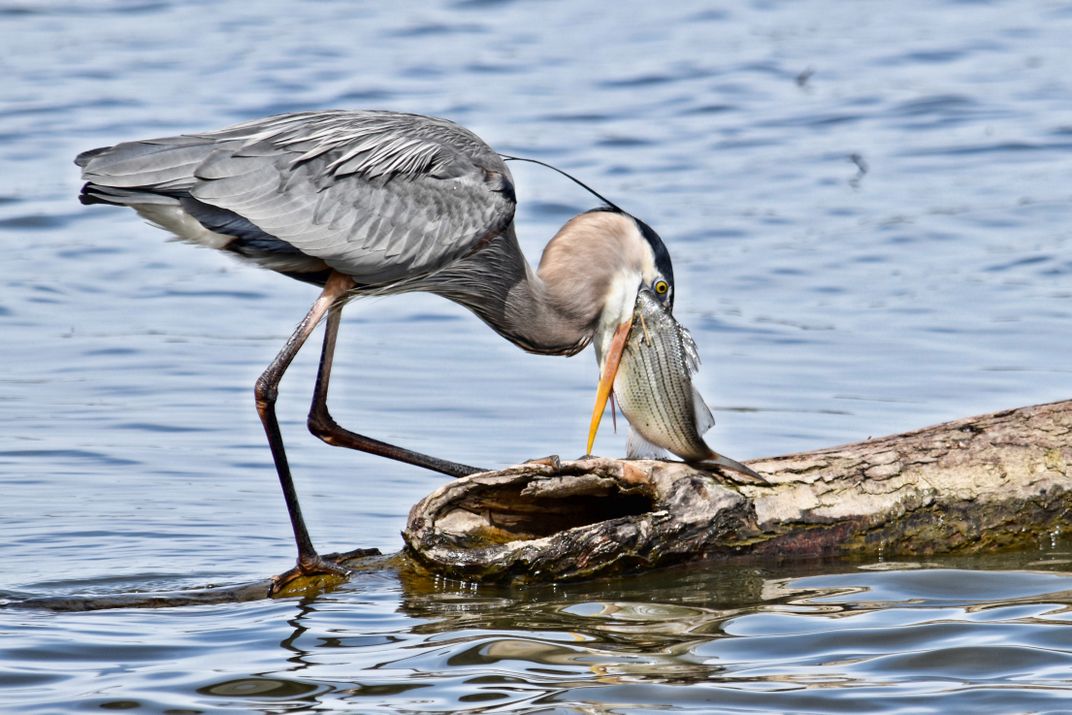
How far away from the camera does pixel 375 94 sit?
17250 mm

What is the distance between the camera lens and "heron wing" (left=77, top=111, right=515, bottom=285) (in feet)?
23.1

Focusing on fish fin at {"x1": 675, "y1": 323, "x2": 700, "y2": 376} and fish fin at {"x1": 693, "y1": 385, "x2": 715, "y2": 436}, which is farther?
fish fin at {"x1": 675, "y1": 323, "x2": 700, "y2": 376}

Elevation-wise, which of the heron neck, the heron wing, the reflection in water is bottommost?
the reflection in water

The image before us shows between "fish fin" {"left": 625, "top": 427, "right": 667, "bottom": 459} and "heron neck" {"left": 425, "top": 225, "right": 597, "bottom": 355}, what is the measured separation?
111cm

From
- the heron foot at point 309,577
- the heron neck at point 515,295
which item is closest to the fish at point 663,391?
the heron neck at point 515,295

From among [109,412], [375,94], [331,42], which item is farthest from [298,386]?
[331,42]

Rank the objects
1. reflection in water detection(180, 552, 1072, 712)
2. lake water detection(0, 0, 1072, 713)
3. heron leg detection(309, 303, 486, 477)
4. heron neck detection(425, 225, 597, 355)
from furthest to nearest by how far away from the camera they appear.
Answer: heron neck detection(425, 225, 597, 355) → heron leg detection(309, 303, 486, 477) → lake water detection(0, 0, 1072, 713) → reflection in water detection(180, 552, 1072, 712)

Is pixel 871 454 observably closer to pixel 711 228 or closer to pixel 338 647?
pixel 338 647

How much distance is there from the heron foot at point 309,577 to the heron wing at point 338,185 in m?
1.37

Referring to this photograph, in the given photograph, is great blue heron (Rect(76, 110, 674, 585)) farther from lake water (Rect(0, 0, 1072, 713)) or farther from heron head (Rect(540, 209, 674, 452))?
lake water (Rect(0, 0, 1072, 713))

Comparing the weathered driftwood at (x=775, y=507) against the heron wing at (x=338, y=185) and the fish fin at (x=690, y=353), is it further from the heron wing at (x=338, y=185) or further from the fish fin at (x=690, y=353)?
the heron wing at (x=338, y=185)

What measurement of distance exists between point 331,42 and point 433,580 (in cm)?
1398

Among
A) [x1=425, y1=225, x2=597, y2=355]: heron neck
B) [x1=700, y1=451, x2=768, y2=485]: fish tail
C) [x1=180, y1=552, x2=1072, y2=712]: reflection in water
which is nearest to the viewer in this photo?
[x1=180, y1=552, x2=1072, y2=712]: reflection in water

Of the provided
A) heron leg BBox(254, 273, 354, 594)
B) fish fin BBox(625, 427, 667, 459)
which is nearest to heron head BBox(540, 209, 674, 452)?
fish fin BBox(625, 427, 667, 459)
